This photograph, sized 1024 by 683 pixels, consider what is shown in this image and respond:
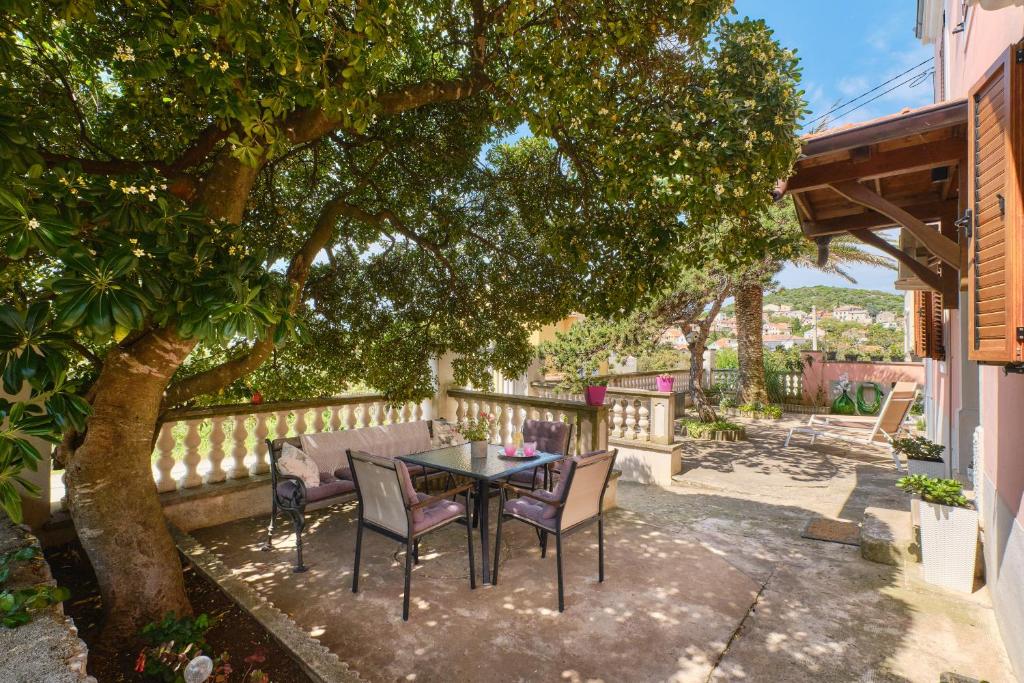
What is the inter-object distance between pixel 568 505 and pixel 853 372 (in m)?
14.8

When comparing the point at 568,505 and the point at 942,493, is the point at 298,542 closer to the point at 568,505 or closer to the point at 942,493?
the point at 568,505

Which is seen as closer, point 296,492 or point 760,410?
point 296,492

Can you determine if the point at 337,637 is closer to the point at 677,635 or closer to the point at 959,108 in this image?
the point at 677,635

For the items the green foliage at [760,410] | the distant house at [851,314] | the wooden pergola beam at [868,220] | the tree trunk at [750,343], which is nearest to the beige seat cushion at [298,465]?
the wooden pergola beam at [868,220]

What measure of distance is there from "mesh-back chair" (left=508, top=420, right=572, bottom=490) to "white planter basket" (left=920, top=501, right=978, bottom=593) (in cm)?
301

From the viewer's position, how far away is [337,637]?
298 centimetres

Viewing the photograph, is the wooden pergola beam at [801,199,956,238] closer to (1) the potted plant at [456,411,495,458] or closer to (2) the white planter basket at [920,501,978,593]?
(2) the white planter basket at [920,501,978,593]

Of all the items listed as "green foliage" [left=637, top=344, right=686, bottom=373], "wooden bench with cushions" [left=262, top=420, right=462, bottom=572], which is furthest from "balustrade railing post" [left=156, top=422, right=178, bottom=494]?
"green foliage" [left=637, top=344, right=686, bottom=373]

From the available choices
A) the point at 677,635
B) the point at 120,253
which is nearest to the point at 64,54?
the point at 120,253

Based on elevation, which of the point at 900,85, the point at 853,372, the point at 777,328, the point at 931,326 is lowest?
the point at 853,372

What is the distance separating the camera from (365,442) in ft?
17.0

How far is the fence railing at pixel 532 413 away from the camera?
18.0 ft

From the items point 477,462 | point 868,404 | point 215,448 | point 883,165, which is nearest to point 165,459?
point 215,448

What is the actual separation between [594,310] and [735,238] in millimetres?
1270
